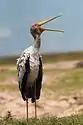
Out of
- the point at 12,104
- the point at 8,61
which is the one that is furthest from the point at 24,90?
the point at 8,61

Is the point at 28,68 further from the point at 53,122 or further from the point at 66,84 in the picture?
the point at 66,84

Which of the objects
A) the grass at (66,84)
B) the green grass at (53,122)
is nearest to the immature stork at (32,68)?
the green grass at (53,122)

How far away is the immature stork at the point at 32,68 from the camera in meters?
12.6

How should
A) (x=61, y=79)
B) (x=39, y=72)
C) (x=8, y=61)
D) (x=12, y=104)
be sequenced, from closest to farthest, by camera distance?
(x=39, y=72), (x=12, y=104), (x=61, y=79), (x=8, y=61)

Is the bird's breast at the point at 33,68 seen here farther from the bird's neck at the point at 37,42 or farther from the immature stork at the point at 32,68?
the bird's neck at the point at 37,42

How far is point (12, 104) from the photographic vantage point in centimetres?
2067

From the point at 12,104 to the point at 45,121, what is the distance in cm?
855

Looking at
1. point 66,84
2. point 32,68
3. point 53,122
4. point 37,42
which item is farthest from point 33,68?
point 66,84

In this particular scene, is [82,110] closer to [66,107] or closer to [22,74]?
[66,107]

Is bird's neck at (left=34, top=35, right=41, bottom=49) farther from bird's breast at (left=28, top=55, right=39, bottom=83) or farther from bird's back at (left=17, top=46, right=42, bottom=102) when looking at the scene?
bird's breast at (left=28, top=55, right=39, bottom=83)

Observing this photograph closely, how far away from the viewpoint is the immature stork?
498 inches

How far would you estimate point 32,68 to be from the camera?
12828mm

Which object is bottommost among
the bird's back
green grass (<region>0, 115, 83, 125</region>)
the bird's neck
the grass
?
the grass

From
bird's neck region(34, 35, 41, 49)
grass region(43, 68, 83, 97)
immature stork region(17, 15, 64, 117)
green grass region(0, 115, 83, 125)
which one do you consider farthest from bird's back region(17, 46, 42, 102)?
grass region(43, 68, 83, 97)
